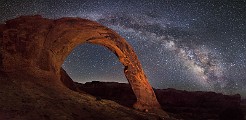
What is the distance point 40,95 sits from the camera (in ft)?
24.6

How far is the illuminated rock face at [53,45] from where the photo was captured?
31.2ft

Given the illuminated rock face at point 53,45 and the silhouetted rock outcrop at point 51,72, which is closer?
the silhouetted rock outcrop at point 51,72

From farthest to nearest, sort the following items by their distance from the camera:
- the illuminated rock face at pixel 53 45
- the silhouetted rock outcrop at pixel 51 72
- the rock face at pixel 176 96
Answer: the rock face at pixel 176 96, the illuminated rock face at pixel 53 45, the silhouetted rock outcrop at pixel 51 72

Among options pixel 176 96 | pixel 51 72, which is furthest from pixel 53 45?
pixel 176 96

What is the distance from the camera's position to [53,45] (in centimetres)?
1098

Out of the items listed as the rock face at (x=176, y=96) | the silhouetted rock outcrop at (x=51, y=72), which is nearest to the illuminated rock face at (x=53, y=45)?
the silhouetted rock outcrop at (x=51, y=72)

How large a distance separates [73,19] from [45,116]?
7018 mm

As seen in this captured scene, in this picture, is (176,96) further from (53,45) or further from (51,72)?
(51,72)

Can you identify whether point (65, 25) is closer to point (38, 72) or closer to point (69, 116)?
point (38, 72)

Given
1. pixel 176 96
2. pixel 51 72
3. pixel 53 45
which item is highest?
pixel 53 45

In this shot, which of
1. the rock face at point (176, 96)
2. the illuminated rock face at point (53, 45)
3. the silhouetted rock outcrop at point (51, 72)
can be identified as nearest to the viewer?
the silhouetted rock outcrop at point (51, 72)

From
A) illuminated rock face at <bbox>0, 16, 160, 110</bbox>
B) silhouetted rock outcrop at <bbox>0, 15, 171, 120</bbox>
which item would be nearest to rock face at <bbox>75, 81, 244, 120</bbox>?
silhouetted rock outcrop at <bbox>0, 15, 171, 120</bbox>

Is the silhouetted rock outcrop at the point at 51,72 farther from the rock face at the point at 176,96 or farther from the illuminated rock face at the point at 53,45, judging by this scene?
the rock face at the point at 176,96

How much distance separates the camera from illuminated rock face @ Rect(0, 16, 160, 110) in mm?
9523
